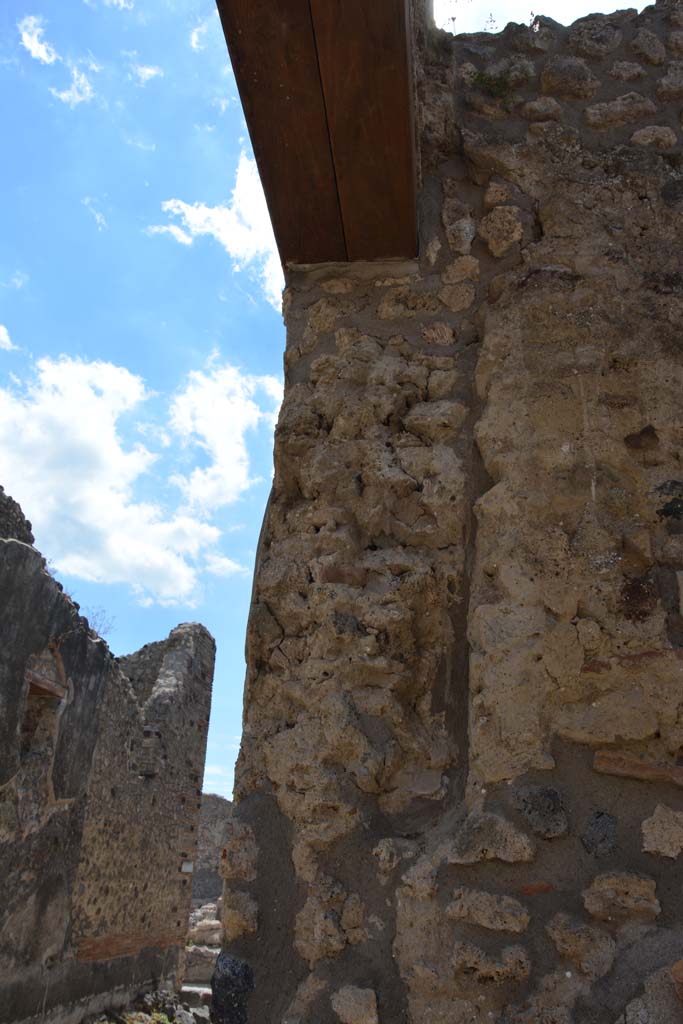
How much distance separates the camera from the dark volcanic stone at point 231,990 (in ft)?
5.60

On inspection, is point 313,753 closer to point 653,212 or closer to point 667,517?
point 667,517

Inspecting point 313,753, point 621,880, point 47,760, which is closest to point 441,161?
point 313,753

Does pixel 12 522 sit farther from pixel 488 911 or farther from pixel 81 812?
pixel 488 911

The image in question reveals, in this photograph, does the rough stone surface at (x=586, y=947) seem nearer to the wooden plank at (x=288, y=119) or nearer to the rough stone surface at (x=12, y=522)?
the wooden plank at (x=288, y=119)

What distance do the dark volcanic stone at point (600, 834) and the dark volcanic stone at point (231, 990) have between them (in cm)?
75

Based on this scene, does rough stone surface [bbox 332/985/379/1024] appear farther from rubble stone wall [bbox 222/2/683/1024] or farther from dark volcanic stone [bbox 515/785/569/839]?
dark volcanic stone [bbox 515/785/569/839]

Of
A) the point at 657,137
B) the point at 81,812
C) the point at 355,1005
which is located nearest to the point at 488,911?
the point at 355,1005

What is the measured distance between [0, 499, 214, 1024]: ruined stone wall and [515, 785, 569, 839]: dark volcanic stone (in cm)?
547

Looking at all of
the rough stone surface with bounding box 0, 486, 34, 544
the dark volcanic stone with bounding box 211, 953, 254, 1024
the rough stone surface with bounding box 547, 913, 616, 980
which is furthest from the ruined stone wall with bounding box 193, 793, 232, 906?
the rough stone surface with bounding box 547, 913, 616, 980

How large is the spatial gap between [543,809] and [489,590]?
0.49 meters

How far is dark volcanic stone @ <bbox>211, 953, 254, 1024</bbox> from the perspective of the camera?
1.71 metres

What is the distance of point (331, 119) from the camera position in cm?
203

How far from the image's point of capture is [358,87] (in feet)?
6.43

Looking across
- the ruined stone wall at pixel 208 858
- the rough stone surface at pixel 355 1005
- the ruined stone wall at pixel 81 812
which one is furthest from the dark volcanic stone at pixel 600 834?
the ruined stone wall at pixel 208 858
